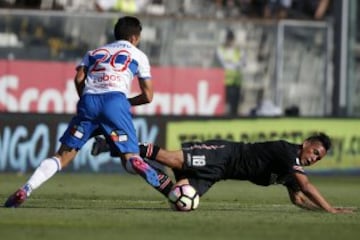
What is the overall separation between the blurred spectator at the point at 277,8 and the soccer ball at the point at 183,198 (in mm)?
15434

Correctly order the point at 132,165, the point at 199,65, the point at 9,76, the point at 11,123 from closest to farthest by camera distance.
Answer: the point at 132,165 < the point at 11,123 < the point at 9,76 < the point at 199,65

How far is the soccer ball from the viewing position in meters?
11.8

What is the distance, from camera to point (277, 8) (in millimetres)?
27562

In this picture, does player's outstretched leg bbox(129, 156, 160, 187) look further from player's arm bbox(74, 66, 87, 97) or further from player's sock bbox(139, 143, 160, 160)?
player's arm bbox(74, 66, 87, 97)

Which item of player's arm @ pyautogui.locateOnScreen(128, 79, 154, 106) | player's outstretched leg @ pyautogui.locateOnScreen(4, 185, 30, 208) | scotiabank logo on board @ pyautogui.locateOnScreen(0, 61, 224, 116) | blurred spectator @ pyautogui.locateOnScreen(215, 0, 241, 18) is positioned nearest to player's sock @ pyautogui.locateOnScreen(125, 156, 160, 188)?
player's arm @ pyautogui.locateOnScreen(128, 79, 154, 106)

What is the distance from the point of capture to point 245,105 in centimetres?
2636

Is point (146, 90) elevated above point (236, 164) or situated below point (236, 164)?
above

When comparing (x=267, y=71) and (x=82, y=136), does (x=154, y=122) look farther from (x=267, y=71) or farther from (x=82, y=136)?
(x=82, y=136)

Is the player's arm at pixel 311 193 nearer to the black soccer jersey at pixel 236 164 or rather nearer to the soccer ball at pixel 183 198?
the black soccer jersey at pixel 236 164

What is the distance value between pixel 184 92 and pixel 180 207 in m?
14.2

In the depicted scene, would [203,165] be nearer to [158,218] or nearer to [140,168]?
[140,168]

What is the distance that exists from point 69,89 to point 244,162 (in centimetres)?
1311

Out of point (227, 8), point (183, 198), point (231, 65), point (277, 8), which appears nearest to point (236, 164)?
point (183, 198)

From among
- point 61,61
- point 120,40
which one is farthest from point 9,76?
point 120,40
